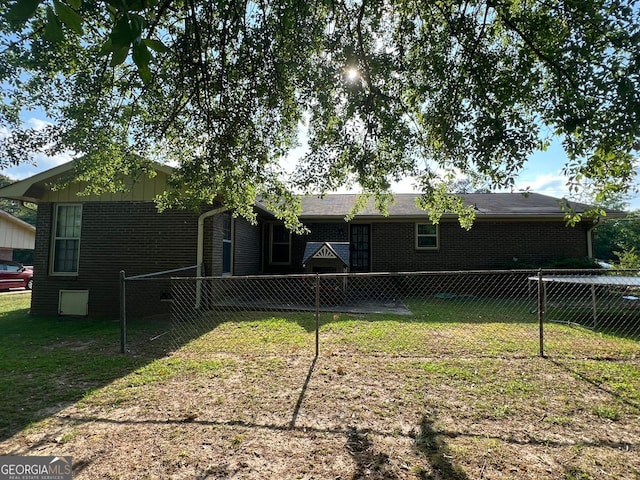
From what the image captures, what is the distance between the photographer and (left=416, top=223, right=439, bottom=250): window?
1313 centimetres

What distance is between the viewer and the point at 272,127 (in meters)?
6.16

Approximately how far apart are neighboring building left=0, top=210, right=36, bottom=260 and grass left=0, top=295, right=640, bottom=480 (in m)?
23.3

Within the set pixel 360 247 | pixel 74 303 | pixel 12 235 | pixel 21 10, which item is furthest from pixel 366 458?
pixel 12 235

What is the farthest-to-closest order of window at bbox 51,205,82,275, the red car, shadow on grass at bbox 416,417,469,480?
the red car, window at bbox 51,205,82,275, shadow on grass at bbox 416,417,469,480

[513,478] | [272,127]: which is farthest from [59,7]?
[272,127]

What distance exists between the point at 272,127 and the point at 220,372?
4283 millimetres

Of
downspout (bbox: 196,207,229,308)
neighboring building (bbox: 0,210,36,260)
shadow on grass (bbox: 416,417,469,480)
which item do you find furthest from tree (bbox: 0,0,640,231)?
neighboring building (bbox: 0,210,36,260)

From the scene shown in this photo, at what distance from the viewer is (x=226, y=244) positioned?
1013 centimetres

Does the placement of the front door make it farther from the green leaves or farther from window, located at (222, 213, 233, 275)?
the green leaves

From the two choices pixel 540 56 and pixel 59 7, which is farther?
pixel 540 56

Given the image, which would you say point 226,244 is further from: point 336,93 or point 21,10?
point 21,10

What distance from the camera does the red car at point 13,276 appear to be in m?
16.8

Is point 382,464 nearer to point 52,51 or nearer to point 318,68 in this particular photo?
point 318,68

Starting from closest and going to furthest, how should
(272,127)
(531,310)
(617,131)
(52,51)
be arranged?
(617,131) → (52,51) → (272,127) → (531,310)
